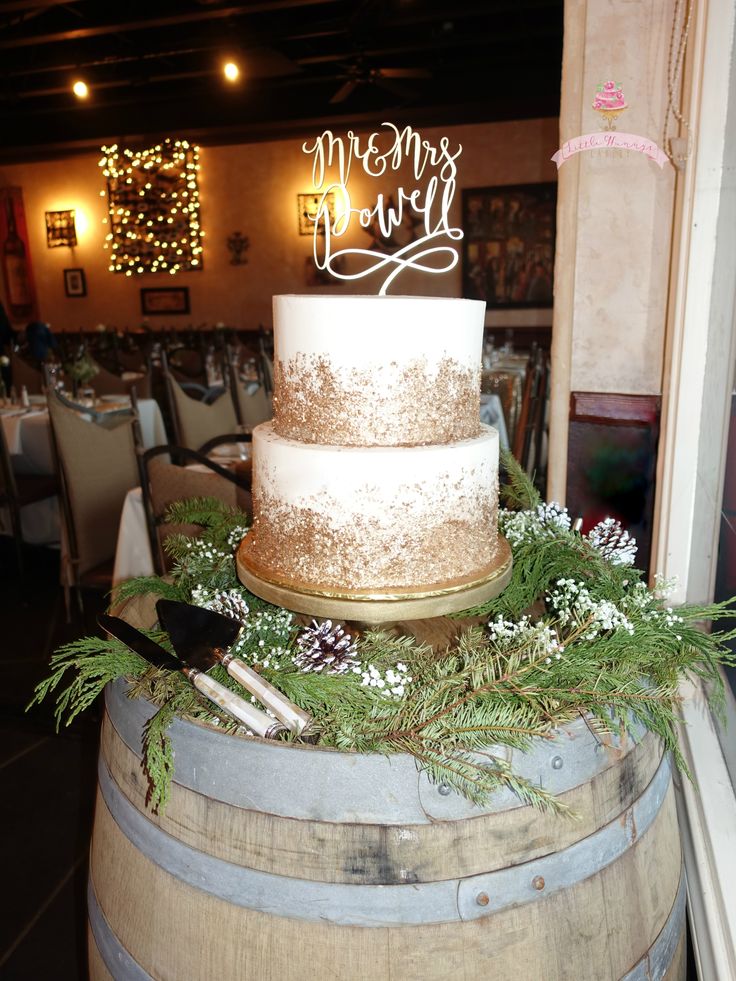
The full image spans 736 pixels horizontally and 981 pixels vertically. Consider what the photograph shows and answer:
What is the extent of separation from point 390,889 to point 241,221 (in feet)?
38.2

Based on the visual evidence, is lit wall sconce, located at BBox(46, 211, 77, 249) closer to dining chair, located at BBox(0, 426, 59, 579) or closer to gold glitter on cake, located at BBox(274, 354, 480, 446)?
dining chair, located at BBox(0, 426, 59, 579)

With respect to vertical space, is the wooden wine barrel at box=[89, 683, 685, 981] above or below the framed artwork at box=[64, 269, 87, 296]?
below

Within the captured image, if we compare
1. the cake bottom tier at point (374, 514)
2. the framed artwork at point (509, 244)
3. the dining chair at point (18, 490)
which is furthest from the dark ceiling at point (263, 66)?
the cake bottom tier at point (374, 514)

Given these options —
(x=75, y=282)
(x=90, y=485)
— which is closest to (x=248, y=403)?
(x=90, y=485)

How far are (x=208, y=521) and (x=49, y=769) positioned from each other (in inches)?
60.5

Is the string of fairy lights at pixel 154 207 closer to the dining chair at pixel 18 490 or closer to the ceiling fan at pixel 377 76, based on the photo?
the ceiling fan at pixel 377 76

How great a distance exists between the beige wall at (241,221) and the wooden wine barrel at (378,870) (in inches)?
383

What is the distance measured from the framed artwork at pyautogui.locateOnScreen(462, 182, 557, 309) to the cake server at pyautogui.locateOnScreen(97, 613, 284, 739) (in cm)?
941

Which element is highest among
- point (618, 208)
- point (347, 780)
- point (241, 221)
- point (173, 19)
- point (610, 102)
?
point (173, 19)

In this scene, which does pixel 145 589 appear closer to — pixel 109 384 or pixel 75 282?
pixel 109 384

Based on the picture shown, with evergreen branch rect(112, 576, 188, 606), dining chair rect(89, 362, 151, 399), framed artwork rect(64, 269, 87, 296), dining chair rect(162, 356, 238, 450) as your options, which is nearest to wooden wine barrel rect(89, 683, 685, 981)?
evergreen branch rect(112, 576, 188, 606)

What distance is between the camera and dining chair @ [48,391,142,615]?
3527 millimetres

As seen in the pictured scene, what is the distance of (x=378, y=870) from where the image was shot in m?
0.94

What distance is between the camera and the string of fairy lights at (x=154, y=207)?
37.6 ft
